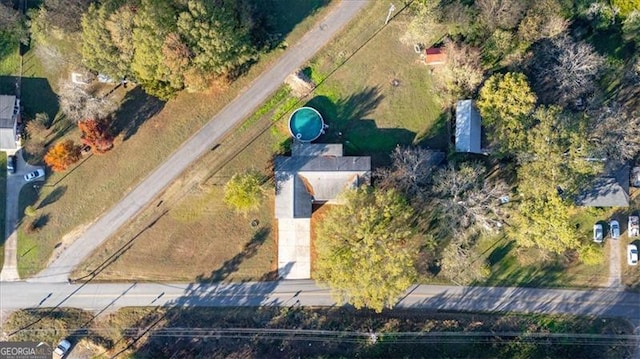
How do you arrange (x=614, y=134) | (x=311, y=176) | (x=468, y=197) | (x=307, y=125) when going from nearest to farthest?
(x=614, y=134) < (x=468, y=197) < (x=311, y=176) < (x=307, y=125)

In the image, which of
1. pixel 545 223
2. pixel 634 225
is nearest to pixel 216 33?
pixel 545 223

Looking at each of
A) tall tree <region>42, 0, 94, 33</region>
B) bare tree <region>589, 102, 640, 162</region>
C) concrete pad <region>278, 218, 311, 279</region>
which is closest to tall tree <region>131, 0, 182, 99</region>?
tall tree <region>42, 0, 94, 33</region>

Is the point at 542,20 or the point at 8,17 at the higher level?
the point at 8,17

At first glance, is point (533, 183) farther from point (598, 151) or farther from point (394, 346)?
point (394, 346)

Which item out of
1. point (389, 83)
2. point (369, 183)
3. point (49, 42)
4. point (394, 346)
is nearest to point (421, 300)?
point (394, 346)

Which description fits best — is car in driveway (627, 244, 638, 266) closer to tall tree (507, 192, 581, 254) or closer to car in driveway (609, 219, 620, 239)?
car in driveway (609, 219, 620, 239)

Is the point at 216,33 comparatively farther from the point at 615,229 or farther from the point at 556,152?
the point at 615,229
